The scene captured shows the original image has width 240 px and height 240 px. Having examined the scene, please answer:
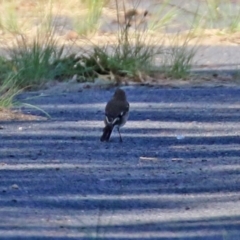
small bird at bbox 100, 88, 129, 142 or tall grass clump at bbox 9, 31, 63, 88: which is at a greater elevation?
small bird at bbox 100, 88, 129, 142

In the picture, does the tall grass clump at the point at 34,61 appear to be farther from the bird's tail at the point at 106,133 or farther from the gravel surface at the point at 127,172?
the bird's tail at the point at 106,133

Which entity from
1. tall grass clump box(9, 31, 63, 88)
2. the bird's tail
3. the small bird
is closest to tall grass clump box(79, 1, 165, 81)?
tall grass clump box(9, 31, 63, 88)

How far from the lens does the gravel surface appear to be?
20.6ft

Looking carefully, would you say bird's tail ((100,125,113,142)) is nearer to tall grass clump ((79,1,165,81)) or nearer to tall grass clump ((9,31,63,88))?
tall grass clump ((9,31,63,88))

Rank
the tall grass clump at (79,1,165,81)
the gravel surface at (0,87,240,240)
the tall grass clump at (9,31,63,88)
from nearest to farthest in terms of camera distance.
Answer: the gravel surface at (0,87,240,240) → the tall grass clump at (9,31,63,88) → the tall grass clump at (79,1,165,81)

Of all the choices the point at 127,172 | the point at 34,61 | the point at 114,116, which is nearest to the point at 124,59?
the point at 34,61

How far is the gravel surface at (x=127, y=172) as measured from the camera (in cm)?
628

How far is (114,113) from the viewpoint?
9000mm

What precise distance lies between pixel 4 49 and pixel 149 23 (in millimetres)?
3505

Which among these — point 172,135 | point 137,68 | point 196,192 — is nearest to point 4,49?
point 137,68

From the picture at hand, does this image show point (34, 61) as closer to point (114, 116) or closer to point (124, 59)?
point (124, 59)

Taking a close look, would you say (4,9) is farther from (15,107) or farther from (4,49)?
(15,107)

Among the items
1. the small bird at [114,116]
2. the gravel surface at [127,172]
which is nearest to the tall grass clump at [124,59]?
the gravel surface at [127,172]

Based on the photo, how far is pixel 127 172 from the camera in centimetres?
780
